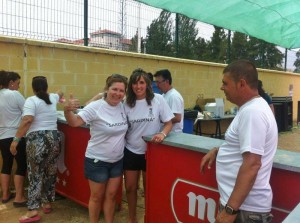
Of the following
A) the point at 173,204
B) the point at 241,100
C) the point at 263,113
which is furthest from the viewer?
the point at 173,204

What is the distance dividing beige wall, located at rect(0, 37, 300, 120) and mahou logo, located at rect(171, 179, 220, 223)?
10.8 feet

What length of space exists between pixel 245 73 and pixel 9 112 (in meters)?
3.32

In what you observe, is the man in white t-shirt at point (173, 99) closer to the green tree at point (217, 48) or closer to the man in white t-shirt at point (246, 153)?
the man in white t-shirt at point (246, 153)

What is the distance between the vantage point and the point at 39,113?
3.79 meters

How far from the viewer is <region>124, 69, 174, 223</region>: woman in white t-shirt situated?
3088 mm

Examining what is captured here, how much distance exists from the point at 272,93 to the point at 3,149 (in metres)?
11.3

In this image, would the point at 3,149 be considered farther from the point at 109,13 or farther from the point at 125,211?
the point at 109,13

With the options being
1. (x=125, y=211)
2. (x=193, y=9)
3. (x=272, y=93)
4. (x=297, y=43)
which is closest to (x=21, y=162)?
(x=125, y=211)

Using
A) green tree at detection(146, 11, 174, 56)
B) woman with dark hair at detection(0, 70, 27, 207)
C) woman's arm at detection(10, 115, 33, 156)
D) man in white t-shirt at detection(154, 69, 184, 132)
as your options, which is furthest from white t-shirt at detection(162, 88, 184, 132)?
green tree at detection(146, 11, 174, 56)

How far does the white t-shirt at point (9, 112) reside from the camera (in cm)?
411

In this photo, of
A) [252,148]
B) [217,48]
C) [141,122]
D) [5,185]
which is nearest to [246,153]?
[252,148]

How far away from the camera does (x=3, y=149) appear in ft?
13.8

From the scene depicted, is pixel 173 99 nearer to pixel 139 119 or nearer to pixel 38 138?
pixel 139 119

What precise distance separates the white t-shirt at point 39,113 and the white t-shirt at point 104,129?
1043 mm
